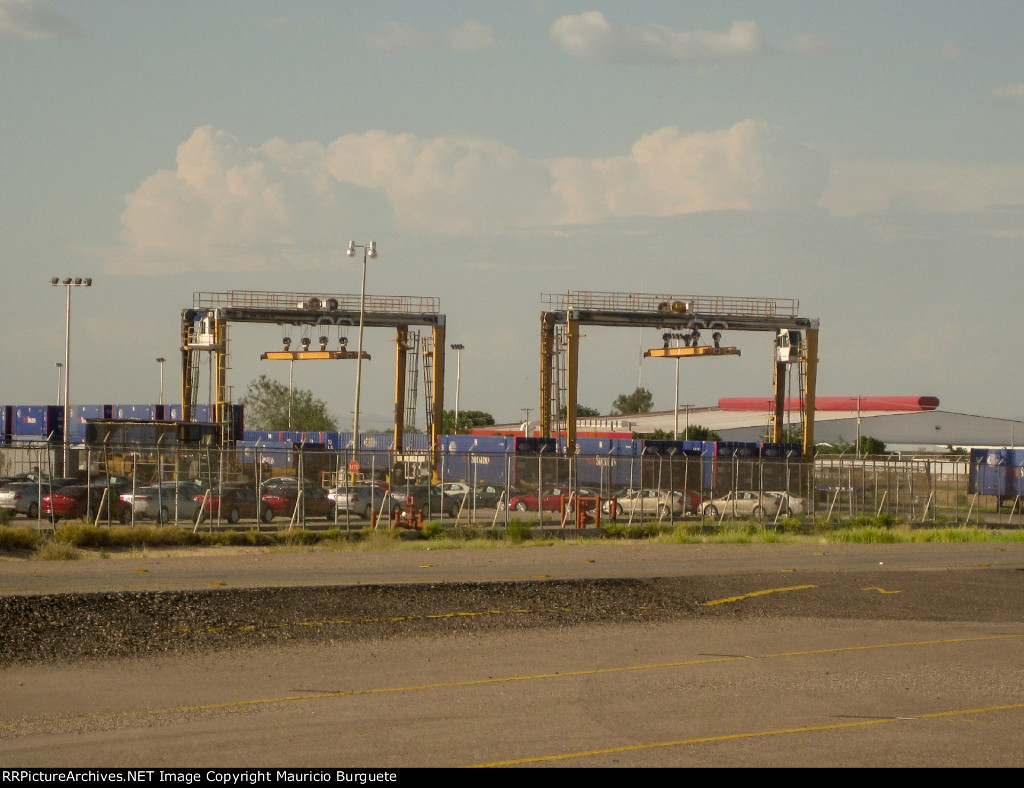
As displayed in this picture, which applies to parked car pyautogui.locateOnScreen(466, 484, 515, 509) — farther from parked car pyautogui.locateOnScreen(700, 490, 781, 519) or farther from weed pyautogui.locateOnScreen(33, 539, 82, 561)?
weed pyautogui.locateOnScreen(33, 539, 82, 561)

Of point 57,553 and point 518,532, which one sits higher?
point 57,553

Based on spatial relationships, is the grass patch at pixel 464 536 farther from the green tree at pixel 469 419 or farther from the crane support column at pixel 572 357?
the green tree at pixel 469 419

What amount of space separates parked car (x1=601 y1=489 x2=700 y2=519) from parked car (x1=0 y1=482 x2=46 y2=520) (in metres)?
17.9

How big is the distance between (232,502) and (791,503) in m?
19.8

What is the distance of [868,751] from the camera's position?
30.7 feet

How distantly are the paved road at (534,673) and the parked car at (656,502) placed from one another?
558 inches

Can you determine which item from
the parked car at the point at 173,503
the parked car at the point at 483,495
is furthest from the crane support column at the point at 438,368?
the parked car at the point at 173,503

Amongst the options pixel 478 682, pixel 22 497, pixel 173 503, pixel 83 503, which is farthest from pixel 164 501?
pixel 478 682

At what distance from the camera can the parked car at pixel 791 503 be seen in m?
39.3

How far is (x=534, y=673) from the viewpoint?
1294 cm

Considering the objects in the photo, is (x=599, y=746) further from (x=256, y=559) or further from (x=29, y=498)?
(x=29, y=498)

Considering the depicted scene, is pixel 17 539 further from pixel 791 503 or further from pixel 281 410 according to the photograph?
pixel 281 410

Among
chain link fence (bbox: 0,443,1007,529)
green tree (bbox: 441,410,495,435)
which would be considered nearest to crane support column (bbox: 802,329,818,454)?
chain link fence (bbox: 0,443,1007,529)
